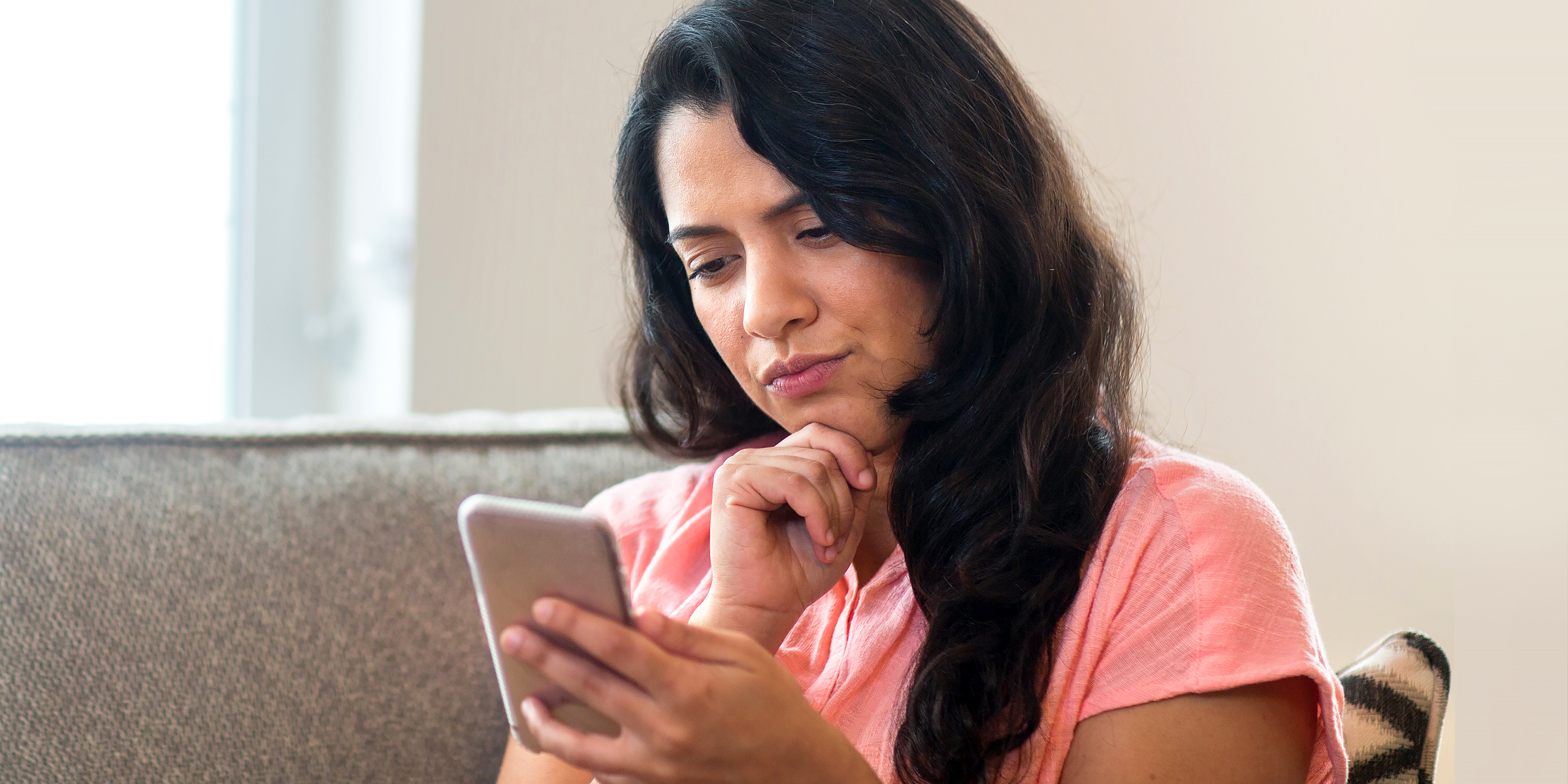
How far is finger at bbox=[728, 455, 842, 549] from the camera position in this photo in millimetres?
989

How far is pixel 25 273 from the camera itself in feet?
7.34

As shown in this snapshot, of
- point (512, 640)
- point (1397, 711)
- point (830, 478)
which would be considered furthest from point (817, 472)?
point (1397, 711)

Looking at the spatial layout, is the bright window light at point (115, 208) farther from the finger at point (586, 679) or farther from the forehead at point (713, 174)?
the finger at point (586, 679)

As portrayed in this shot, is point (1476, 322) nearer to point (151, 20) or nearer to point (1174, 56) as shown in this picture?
point (1174, 56)

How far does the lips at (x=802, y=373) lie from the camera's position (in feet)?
3.28

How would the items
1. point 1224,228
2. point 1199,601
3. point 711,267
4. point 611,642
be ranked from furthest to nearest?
point 1224,228 → point 711,267 → point 1199,601 → point 611,642

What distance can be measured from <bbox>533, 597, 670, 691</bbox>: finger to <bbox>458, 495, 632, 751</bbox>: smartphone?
0.05 ft

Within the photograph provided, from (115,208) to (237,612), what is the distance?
1.53 metres

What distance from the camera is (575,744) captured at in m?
0.72

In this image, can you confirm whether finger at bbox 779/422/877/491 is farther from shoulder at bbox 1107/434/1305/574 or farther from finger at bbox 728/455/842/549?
shoulder at bbox 1107/434/1305/574

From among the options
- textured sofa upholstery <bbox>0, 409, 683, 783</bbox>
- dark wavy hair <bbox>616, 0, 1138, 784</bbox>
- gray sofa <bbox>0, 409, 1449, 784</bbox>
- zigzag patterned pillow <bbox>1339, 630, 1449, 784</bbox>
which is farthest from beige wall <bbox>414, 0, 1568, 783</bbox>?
textured sofa upholstery <bbox>0, 409, 683, 783</bbox>

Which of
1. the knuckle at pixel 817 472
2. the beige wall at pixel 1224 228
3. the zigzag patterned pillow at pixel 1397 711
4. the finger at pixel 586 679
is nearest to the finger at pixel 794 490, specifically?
the knuckle at pixel 817 472

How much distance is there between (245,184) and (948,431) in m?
1.98

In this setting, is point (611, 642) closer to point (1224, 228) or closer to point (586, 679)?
point (586, 679)
